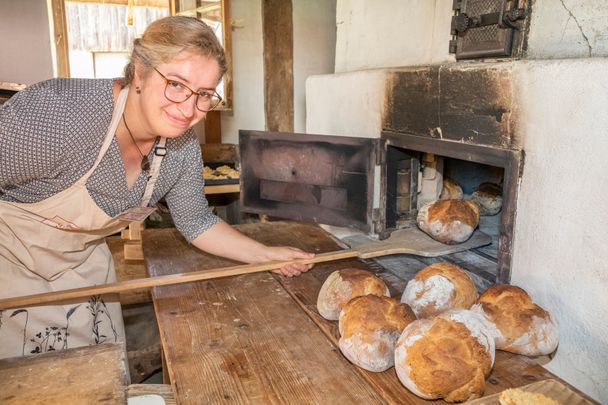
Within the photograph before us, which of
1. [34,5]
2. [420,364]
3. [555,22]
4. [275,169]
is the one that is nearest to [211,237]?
[275,169]

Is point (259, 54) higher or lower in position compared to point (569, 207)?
higher

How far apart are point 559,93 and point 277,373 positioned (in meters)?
1.06

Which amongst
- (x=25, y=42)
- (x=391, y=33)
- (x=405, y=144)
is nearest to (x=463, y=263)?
(x=405, y=144)

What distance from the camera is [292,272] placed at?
5.92 feet

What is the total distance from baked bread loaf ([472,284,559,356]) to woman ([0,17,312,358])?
0.76m

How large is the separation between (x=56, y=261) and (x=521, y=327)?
1.47 m

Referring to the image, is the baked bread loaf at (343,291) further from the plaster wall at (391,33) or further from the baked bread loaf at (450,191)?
the baked bread loaf at (450,191)

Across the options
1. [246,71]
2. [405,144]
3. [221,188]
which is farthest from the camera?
[246,71]

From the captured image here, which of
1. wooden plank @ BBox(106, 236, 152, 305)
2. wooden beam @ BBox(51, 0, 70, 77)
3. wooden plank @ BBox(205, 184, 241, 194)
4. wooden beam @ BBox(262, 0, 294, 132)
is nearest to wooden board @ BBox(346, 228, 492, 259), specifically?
wooden plank @ BBox(106, 236, 152, 305)

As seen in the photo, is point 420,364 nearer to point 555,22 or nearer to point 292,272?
point 292,272

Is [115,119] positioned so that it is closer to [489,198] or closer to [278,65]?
[489,198]

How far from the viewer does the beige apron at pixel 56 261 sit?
4.88 feet

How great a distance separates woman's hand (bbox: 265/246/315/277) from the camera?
5.92ft

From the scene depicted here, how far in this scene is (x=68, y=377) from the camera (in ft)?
3.54
